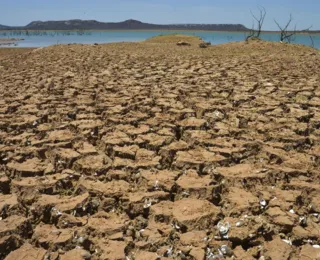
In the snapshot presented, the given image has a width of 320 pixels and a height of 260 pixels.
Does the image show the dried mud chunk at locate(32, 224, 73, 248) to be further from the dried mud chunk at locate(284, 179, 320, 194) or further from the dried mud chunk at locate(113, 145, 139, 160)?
the dried mud chunk at locate(284, 179, 320, 194)

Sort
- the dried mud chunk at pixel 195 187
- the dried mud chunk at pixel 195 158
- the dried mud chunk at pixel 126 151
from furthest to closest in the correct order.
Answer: the dried mud chunk at pixel 126 151 → the dried mud chunk at pixel 195 158 → the dried mud chunk at pixel 195 187

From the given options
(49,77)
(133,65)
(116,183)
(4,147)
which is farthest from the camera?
(133,65)

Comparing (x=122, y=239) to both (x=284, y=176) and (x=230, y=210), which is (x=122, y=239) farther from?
(x=284, y=176)

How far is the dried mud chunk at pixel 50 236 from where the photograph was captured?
4.87ft

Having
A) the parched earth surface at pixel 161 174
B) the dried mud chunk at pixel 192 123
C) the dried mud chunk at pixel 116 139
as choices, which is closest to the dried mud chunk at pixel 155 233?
the parched earth surface at pixel 161 174

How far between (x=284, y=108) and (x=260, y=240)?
6.76 ft

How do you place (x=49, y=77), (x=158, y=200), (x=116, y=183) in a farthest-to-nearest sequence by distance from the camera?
(x=49, y=77)
(x=116, y=183)
(x=158, y=200)

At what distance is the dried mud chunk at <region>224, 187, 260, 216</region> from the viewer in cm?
169

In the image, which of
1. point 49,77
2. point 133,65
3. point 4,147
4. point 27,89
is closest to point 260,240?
point 4,147

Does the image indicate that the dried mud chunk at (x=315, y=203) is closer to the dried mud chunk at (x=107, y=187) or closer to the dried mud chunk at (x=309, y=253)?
the dried mud chunk at (x=309, y=253)

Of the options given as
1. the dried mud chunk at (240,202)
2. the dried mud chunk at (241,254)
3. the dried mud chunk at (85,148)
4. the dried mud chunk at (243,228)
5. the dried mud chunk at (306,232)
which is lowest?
the dried mud chunk at (241,254)

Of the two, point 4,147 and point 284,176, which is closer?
point 284,176

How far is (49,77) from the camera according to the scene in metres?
5.18

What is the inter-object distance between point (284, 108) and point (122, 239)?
230cm
